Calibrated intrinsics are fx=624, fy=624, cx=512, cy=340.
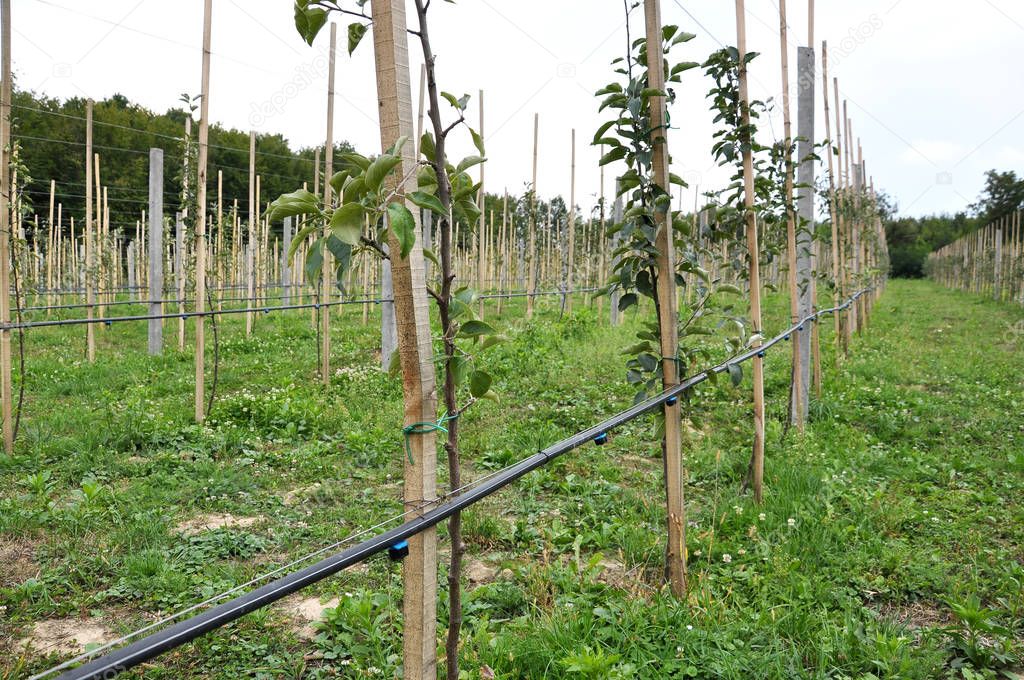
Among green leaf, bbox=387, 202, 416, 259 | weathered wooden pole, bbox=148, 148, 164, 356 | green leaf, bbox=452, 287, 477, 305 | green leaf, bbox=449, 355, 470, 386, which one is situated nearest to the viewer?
green leaf, bbox=387, 202, 416, 259

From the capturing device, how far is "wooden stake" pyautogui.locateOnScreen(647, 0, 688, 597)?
243cm

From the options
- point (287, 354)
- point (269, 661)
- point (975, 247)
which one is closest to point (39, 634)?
point (269, 661)

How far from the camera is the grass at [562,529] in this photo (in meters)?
2.39

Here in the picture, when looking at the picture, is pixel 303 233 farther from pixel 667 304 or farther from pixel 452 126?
pixel 667 304

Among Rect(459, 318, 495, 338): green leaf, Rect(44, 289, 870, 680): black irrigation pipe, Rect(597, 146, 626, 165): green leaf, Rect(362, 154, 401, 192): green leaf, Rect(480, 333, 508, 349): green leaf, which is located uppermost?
Rect(597, 146, 626, 165): green leaf

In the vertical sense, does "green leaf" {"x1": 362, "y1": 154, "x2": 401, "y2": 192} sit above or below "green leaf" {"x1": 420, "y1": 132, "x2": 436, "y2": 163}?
below

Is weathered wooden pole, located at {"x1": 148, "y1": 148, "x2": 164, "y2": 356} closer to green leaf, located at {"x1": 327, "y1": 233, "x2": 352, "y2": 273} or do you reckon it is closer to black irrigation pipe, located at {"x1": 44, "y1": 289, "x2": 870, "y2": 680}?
green leaf, located at {"x1": 327, "y1": 233, "x2": 352, "y2": 273}

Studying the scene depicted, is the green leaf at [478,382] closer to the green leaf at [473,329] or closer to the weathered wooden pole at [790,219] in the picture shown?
the green leaf at [473,329]

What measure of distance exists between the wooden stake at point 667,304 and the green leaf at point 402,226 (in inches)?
60.4

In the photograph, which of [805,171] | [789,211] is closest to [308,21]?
[789,211]

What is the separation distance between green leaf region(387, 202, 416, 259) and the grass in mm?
1623

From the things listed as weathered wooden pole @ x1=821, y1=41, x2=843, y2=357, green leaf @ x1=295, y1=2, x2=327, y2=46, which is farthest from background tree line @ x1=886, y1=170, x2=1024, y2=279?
green leaf @ x1=295, y1=2, x2=327, y2=46

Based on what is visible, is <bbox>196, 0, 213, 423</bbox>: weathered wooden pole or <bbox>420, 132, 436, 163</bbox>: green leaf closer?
<bbox>420, 132, 436, 163</bbox>: green leaf

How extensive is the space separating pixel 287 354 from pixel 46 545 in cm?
559
